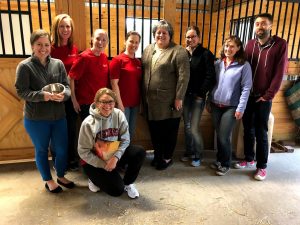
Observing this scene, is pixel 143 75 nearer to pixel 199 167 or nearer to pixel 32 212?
pixel 199 167

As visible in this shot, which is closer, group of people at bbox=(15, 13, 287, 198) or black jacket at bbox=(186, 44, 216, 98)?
group of people at bbox=(15, 13, 287, 198)

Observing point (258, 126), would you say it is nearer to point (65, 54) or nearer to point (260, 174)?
point (260, 174)

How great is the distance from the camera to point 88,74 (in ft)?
7.27

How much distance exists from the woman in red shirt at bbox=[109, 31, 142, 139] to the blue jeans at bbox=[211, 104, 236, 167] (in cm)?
78

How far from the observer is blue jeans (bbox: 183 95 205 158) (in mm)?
2549

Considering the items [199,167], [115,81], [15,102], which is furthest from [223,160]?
[15,102]

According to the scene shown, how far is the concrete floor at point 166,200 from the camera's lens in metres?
1.88

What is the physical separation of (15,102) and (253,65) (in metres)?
2.28

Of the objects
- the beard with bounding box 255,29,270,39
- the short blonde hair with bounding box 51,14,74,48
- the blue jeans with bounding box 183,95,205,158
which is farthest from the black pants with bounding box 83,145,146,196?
the beard with bounding box 255,29,270,39

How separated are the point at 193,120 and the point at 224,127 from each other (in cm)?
31

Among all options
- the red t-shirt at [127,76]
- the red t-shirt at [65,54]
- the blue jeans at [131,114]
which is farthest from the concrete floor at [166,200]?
the red t-shirt at [65,54]

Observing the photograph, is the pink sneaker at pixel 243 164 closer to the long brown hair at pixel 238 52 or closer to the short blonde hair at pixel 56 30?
the long brown hair at pixel 238 52

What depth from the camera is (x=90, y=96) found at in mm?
2262

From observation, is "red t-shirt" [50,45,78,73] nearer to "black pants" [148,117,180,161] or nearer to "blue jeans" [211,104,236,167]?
"black pants" [148,117,180,161]
